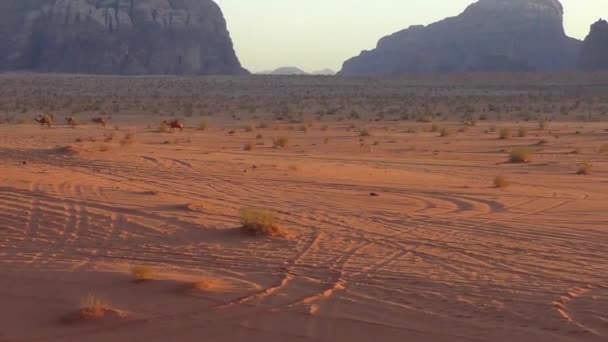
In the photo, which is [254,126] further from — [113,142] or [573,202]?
[573,202]

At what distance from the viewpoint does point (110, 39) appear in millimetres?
113500

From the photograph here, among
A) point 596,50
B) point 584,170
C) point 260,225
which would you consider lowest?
point 260,225

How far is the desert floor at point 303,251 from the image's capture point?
7.31m

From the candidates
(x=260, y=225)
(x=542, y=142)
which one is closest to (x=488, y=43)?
(x=542, y=142)

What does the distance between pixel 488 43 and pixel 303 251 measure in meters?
144

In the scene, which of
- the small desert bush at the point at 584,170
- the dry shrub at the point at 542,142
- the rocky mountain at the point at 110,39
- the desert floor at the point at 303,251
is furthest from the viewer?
the rocky mountain at the point at 110,39

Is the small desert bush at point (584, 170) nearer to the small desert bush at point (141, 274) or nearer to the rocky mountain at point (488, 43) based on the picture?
the small desert bush at point (141, 274)

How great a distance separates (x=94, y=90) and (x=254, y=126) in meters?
39.8

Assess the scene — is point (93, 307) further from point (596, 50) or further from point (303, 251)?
point (596, 50)

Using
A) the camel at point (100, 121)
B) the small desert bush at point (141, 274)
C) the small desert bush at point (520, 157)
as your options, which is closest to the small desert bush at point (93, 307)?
the small desert bush at point (141, 274)

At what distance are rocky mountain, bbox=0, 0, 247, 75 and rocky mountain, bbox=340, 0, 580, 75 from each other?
33270 mm

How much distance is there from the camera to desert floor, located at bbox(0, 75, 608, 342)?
7309 millimetres

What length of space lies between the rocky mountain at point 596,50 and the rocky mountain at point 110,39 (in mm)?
45681

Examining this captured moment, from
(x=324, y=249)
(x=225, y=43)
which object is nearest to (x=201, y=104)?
(x=324, y=249)
